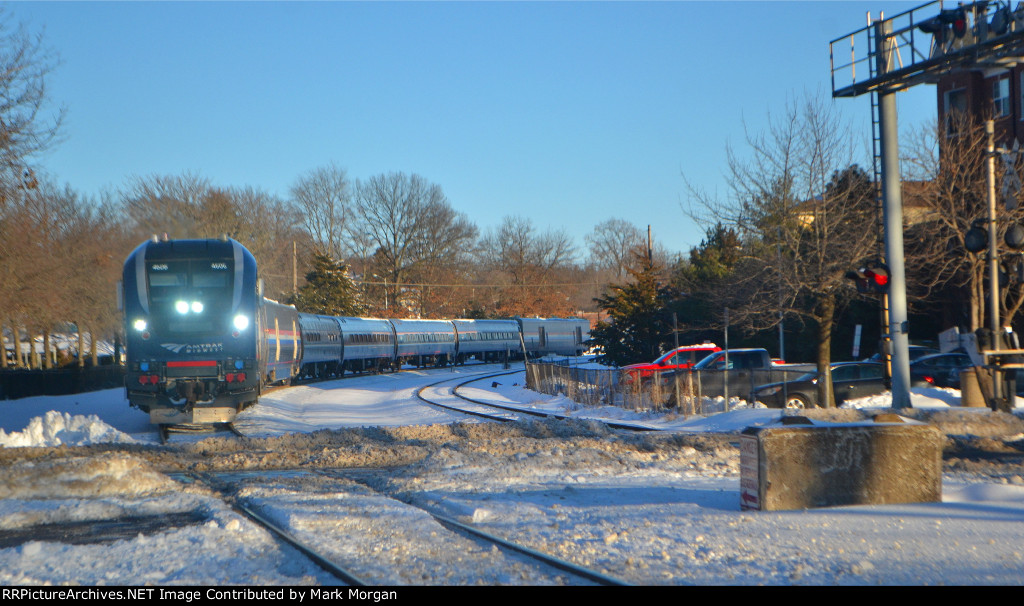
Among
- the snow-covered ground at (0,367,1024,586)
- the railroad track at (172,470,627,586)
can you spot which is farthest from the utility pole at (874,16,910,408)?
the railroad track at (172,470,627,586)

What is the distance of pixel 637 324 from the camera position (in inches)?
1399

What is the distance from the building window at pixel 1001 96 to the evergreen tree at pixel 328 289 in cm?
4457

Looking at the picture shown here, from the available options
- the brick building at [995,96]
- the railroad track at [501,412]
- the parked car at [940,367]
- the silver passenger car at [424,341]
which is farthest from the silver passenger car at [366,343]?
the brick building at [995,96]

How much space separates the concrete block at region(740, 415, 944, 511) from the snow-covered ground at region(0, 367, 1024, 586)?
201 millimetres

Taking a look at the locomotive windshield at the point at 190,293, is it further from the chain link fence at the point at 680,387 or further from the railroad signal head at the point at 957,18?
the railroad signal head at the point at 957,18

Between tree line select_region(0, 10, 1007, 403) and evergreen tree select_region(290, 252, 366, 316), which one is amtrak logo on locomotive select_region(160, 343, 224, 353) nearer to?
tree line select_region(0, 10, 1007, 403)

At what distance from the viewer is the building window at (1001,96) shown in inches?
1304

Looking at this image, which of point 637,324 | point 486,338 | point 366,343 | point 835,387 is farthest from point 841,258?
point 486,338

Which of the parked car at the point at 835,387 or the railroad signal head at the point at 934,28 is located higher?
the railroad signal head at the point at 934,28

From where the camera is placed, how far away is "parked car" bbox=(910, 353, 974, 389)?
82.9 feet

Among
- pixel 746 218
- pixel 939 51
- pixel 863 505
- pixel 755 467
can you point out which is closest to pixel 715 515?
pixel 755 467

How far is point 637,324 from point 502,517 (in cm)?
2752

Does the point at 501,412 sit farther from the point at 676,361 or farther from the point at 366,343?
the point at 366,343
